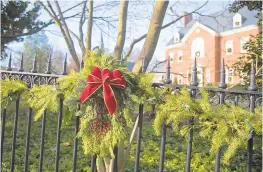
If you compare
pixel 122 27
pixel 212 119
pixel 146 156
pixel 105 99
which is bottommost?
pixel 146 156

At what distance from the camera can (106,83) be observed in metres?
1.58

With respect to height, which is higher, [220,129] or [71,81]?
[71,81]

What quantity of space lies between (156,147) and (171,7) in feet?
12.1

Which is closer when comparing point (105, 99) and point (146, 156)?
point (105, 99)

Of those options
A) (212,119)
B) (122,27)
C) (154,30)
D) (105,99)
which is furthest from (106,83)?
(122,27)

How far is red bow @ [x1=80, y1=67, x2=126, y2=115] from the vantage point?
1.56 metres

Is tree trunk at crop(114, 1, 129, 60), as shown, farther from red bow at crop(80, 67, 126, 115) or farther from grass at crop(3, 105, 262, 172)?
red bow at crop(80, 67, 126, 115)

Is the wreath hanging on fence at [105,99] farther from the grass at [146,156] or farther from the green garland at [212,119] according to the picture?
the grass at [146,156]

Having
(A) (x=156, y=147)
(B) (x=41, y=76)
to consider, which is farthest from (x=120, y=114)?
(A) (x=156, y=147)

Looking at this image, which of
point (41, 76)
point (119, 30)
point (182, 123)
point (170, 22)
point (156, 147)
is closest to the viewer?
point (182, 123)

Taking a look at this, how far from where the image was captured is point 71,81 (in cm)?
180

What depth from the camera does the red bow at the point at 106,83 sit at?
61.5 inches

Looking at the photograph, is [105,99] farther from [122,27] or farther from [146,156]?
[122,27]

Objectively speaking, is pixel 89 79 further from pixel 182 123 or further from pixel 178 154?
pixel 178 154
